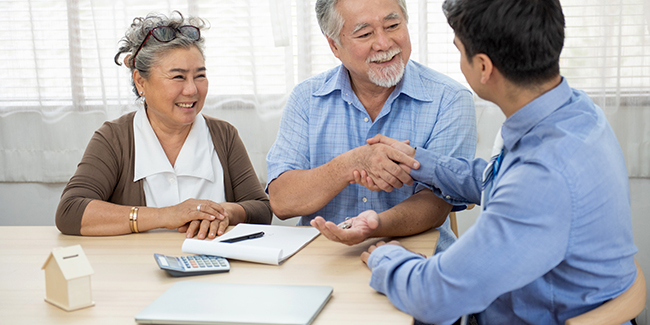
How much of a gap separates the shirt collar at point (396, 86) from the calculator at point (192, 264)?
80 centimetres

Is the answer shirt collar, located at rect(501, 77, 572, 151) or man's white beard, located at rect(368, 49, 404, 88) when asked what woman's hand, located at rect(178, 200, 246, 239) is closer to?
man's white beard, located at rect(368, 49, 404, 88)

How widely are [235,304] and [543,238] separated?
59 centimetres

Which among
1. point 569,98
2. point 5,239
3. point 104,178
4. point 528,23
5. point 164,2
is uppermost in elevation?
point 164,2

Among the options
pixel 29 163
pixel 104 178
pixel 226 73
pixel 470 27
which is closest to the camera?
pixel 470 27

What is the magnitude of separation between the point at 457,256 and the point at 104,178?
1398 mm

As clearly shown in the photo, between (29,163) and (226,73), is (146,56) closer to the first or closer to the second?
(226,73)

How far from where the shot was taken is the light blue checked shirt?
1.75 meters

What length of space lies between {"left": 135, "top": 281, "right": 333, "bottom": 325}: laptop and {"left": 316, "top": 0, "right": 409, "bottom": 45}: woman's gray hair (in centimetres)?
101

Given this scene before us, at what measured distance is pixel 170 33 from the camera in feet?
6.75

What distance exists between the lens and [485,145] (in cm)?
271

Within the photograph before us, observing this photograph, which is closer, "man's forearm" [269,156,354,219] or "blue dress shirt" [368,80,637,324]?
"blue dress shirt" [368,80,637,324]

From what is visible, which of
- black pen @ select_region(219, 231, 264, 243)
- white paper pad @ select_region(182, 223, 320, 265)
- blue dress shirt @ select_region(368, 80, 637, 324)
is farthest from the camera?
black pen @ select_region(219, 231, 264, 243)

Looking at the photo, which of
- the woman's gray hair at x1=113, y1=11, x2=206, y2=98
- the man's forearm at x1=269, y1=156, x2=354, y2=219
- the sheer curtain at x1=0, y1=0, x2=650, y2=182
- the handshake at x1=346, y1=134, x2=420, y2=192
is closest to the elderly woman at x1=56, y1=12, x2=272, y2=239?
the woman's gray hair at x1=113, y1=11, x2=206, y2=98

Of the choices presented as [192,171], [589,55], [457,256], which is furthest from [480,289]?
[589,55]
